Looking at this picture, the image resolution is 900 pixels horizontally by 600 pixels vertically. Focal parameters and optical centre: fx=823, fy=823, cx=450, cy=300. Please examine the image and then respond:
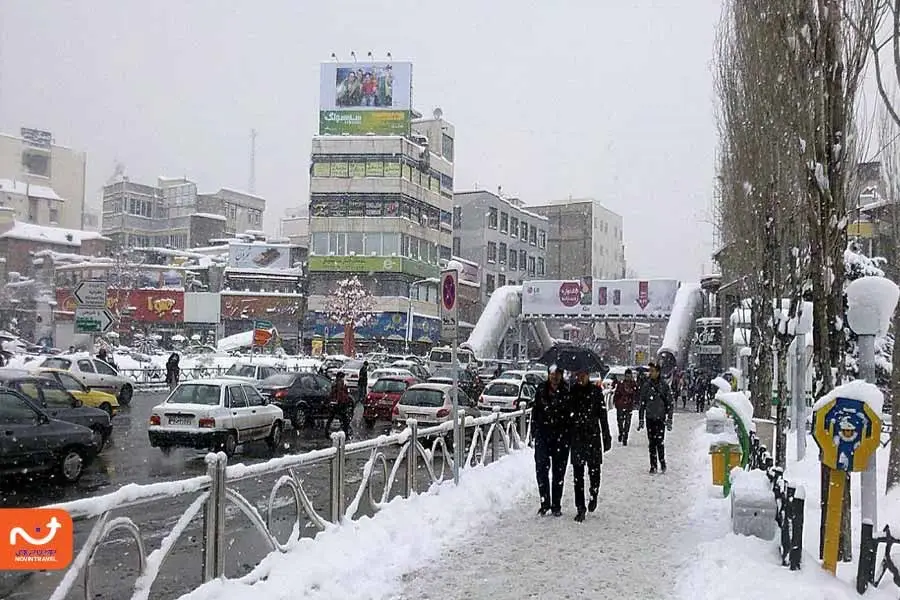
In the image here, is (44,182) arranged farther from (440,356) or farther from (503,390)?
(503,390)

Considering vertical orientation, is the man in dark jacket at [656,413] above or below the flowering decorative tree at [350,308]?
below

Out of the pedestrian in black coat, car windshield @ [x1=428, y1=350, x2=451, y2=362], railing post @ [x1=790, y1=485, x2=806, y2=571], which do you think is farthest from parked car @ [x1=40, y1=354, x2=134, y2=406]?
car windshield @ [x1=428, y1=350, x2=451, y2=362]

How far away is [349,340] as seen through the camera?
6244 cm

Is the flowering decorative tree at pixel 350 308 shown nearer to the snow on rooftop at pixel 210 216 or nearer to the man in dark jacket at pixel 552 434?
the snow on rooftop at pixel 210 216

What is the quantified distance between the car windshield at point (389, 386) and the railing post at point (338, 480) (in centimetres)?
1556

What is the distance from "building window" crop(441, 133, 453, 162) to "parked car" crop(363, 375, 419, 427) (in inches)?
2185

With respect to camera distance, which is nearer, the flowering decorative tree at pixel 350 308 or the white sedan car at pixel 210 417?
the white sedan car at pixel 210 417

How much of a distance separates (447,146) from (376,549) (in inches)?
2866

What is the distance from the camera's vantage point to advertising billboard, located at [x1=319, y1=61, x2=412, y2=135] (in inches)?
2618

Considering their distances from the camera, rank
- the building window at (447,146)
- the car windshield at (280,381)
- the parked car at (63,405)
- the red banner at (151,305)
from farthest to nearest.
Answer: the building window at (447,146)
the red banner at (151,305)
the car windshield at (280,381)
the parked car at (63,405)

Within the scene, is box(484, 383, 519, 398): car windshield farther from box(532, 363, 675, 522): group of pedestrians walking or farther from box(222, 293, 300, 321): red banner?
box(222, 293, 300, 321): red banner

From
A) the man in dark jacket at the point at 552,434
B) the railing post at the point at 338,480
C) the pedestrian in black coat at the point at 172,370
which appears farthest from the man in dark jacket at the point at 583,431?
the pedestrian in black coat at the point at 172,370

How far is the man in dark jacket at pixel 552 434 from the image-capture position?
10.0m

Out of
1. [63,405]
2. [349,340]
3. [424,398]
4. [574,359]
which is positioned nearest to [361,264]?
[349,340]
